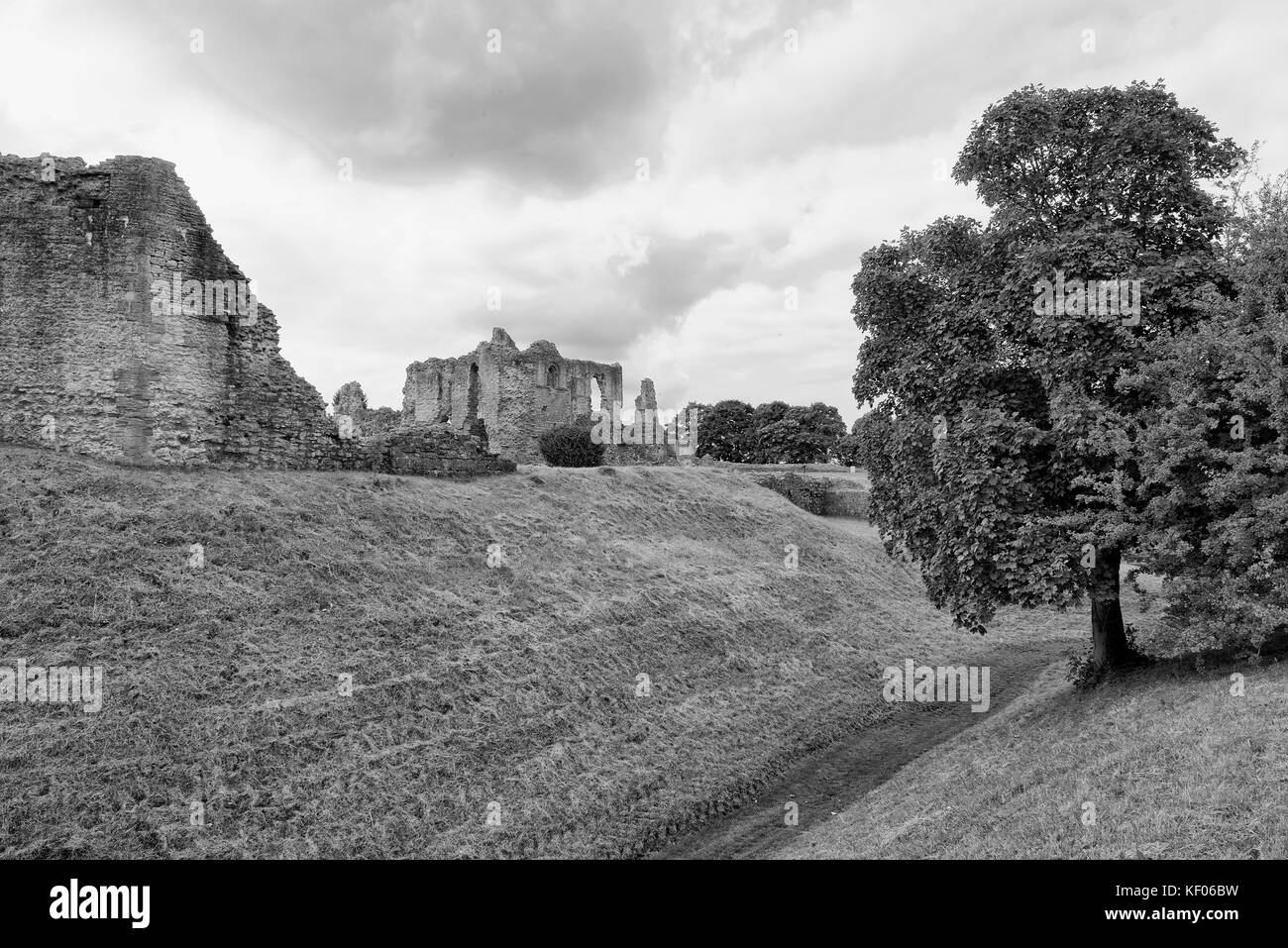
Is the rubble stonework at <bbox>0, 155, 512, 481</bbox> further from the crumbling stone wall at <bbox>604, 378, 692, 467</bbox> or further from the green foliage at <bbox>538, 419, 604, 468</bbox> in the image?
the crumbling stone wall at <bbox>604, 378, 692, 467</bbox>

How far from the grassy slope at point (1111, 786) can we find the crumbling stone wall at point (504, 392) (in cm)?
2627

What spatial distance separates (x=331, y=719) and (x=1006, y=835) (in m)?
8.81

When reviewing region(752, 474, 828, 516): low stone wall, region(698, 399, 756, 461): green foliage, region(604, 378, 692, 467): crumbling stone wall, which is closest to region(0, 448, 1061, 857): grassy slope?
region(604, 378, 692, 467): crumbling stone wall

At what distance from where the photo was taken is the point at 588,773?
464 inches

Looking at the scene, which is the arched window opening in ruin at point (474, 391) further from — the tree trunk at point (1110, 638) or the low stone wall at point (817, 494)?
the tree trunk at point (1110, 638)

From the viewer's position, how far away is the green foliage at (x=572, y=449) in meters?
34.0

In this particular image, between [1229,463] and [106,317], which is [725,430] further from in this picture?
[1229,463]

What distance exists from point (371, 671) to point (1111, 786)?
1018cm

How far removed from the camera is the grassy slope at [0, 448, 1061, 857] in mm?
9305

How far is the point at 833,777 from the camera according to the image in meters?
13.6

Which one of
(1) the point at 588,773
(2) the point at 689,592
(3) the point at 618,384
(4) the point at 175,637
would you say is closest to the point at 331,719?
(4) the point at 175,637

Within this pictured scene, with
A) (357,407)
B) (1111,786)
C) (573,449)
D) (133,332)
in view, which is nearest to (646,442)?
(573,449)

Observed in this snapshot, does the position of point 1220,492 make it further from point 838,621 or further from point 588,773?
point 838,621

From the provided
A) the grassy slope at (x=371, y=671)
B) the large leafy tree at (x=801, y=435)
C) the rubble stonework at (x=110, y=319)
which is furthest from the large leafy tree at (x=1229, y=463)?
the large leafy tree at (x=801, y=435)
